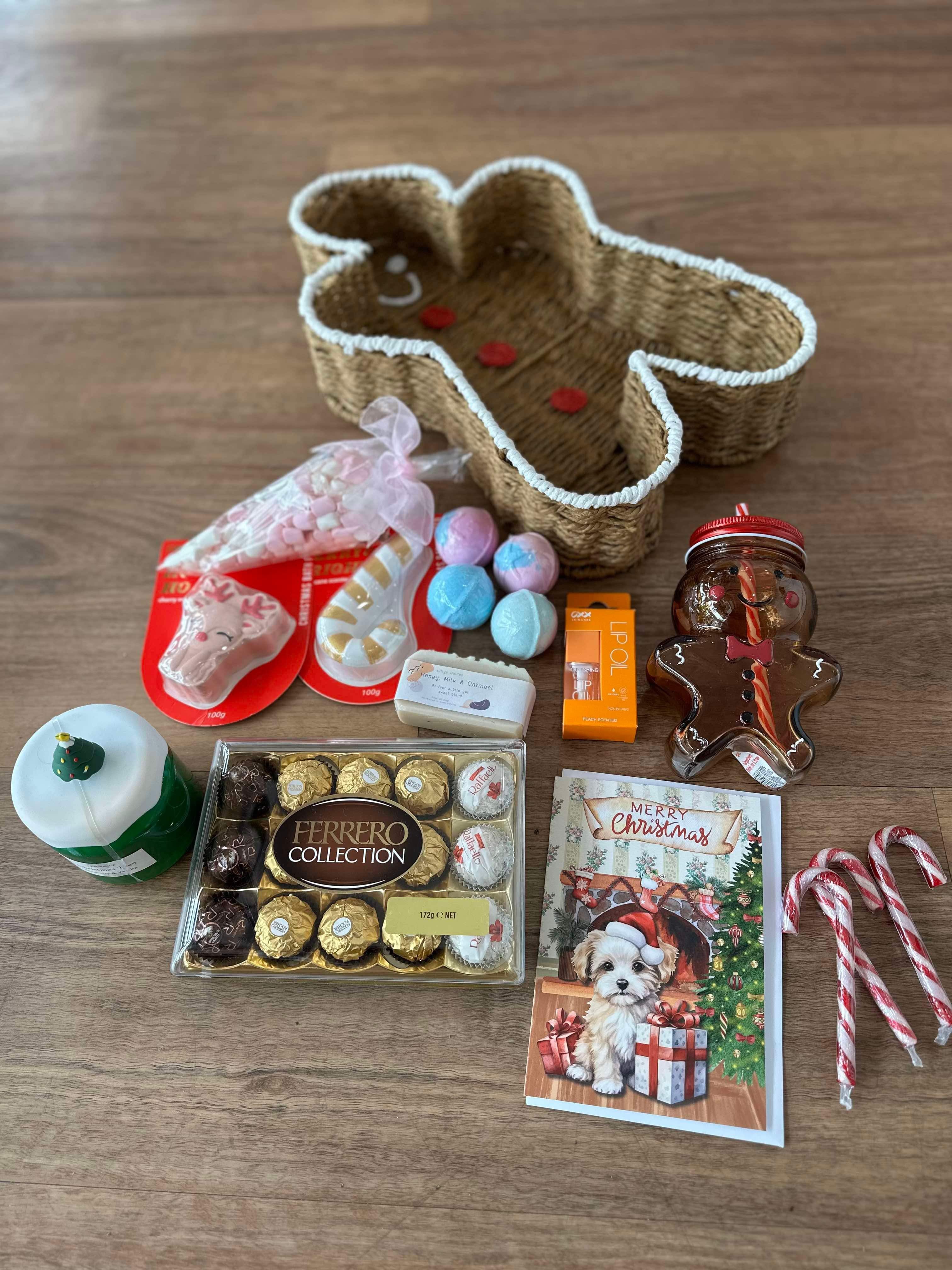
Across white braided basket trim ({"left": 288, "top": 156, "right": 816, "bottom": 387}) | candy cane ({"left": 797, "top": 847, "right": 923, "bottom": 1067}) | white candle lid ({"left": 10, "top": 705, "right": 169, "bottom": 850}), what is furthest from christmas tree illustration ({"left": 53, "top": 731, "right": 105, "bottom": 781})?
candy cane ({"left": 797, "top": 847, "right": 923, "bottom": 1067})

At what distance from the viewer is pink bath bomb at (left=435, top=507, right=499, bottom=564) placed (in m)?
1.05

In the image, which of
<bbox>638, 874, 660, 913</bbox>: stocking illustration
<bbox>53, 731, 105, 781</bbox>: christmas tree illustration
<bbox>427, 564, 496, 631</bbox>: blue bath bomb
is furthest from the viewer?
<bbox>427, 564, 496, 631</bbox>: blue bath bomb

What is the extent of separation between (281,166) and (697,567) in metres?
1.10

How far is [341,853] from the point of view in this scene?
89cm

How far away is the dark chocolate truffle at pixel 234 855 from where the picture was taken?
34.9 inches

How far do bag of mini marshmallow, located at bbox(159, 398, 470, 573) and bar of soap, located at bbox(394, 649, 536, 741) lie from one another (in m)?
0.20

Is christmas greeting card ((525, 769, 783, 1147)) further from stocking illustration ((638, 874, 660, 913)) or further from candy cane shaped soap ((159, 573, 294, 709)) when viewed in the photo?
candy cane shaped soap ((159, 573, 294, 709))

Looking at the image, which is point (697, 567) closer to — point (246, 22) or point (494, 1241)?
point (494, 1241)

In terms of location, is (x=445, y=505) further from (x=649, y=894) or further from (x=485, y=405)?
(x=649, y=894)

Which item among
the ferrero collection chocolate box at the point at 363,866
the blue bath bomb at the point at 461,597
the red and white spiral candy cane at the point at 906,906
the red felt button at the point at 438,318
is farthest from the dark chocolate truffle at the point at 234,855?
the red felt button at the point at 438,318

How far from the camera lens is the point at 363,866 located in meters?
0.88

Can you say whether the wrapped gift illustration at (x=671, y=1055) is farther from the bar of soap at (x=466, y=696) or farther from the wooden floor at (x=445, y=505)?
the bar of soap at (x=466, y=696)

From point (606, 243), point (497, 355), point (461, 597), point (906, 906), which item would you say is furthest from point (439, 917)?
point (606, 243)

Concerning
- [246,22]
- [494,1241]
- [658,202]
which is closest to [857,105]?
[658,202]
